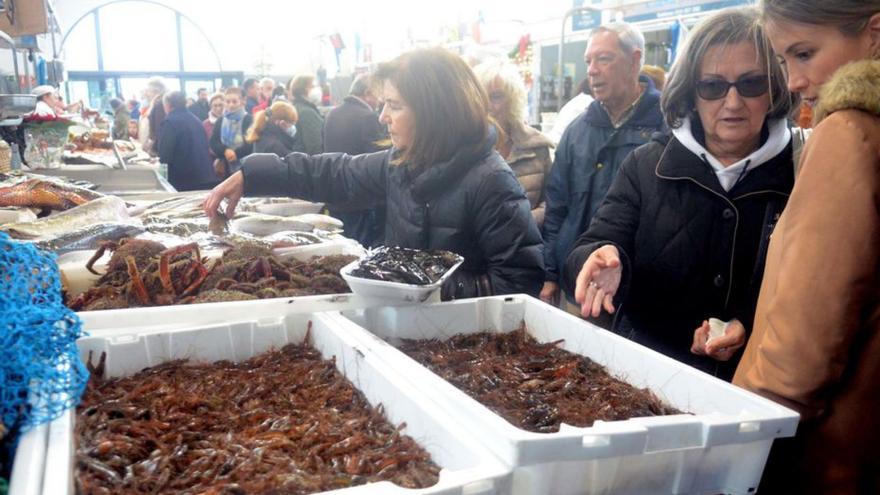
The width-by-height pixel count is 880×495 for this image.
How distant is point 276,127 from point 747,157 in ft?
19.0

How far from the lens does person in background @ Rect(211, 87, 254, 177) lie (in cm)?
863

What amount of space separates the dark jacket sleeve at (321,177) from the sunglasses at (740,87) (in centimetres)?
141

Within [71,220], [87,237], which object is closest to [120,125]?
[71,220]

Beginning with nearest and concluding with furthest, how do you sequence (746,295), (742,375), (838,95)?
(838,95), (742,375), (746,295)

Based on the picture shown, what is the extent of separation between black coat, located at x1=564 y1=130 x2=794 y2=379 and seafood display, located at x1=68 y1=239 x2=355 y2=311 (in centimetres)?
104

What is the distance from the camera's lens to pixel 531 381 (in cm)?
173

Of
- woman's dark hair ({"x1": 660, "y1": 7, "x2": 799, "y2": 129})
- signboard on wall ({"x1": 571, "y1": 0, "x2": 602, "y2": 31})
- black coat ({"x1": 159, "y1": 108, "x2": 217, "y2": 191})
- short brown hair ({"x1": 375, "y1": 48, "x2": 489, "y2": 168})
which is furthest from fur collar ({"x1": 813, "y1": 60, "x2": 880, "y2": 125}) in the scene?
black coat ({"x1": 159, "y1": 108, "x2": 217, "y2": 191})

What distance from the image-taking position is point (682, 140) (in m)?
2.27

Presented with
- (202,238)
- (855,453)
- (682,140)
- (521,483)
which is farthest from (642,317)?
(202,238)

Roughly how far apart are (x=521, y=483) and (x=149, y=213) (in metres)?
3.41

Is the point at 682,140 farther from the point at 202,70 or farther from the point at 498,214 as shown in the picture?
the point at 202,70

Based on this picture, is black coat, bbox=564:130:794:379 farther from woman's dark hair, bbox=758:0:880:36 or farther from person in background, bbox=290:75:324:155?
person in background, bbox=290:75:324:155

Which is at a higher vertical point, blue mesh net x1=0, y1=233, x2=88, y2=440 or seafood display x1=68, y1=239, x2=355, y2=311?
blue mesh net x1=0, y1=233, x2=88, y2=440

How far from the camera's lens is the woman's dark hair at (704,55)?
2129mm
